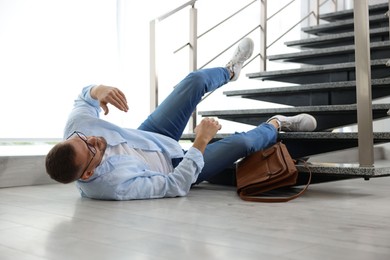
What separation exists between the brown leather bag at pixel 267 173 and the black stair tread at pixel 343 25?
168 cm

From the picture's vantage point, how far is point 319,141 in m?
2.09

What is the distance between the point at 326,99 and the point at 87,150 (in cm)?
134

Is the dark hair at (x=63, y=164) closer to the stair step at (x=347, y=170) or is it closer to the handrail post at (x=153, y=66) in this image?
the stair step at (x=347, y=170)

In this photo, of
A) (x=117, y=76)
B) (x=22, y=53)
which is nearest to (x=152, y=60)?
(x=117, y=76)

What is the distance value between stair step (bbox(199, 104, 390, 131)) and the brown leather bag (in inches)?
14.9

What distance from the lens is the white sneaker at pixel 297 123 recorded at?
2154 millimetres

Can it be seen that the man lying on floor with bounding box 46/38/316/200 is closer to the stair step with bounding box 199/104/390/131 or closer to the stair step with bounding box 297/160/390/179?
the stair step with bounding box 199/104/390/131

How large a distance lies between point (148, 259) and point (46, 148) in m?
1.83

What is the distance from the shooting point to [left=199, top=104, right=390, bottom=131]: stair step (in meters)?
2.11

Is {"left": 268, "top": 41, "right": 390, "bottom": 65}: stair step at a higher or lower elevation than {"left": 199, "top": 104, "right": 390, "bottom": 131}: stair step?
higher

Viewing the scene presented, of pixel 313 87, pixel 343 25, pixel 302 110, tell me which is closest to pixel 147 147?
pixel 302 110

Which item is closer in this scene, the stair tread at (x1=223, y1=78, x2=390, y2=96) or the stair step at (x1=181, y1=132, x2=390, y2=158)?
the stair step at (x1=181, y1=132, x2=390, y2=158)

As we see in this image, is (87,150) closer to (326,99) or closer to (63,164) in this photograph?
(63,164)

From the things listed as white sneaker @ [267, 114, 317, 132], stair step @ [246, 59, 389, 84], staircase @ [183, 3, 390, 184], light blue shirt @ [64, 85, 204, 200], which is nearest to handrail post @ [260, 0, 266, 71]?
staircase @ [183, 3, 390, 184]
